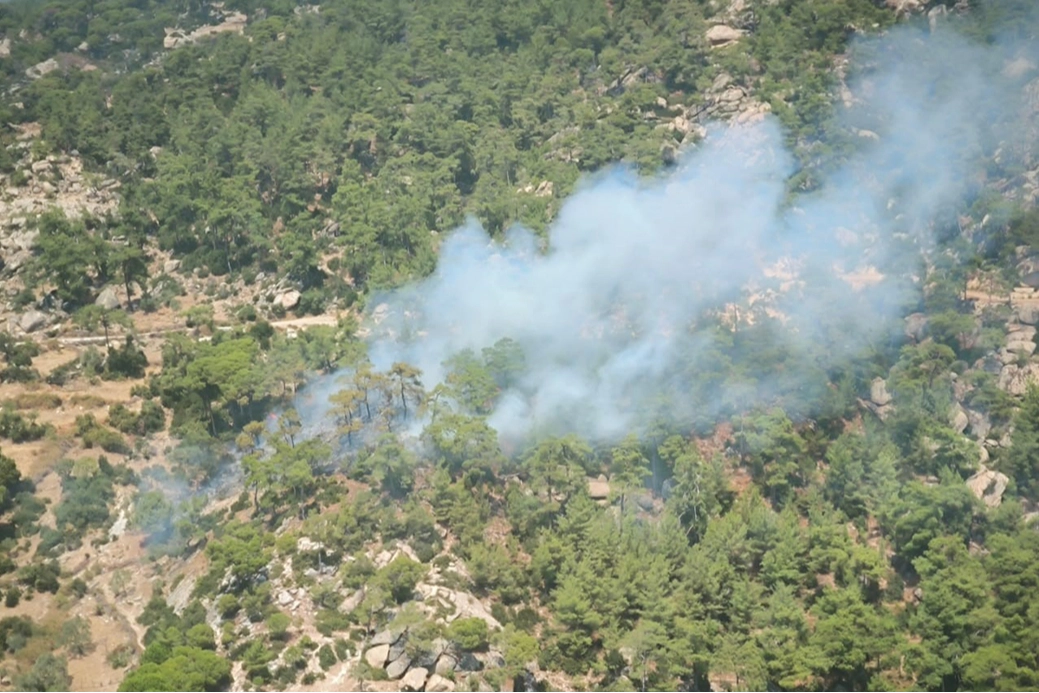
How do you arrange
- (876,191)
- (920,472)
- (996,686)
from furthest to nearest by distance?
(876,191)
(920,472)
(996,686)

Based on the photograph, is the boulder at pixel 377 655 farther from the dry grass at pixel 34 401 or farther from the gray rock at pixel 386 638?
the dry grass at pixel 34 401

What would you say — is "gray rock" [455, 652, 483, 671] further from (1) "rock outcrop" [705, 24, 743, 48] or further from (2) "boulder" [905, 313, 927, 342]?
(1) "rock outcrop" [705, 24, 743, 48]

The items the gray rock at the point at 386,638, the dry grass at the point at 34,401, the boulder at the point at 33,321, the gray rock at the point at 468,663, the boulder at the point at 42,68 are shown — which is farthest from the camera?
the boulder at the point at 42,68

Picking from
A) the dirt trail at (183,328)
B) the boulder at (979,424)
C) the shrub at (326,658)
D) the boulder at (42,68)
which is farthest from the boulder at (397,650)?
the boulder at (42,68)

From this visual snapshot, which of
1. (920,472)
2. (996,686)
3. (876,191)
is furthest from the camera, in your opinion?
(876,191)

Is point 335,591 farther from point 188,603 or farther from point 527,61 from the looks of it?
point 527,61

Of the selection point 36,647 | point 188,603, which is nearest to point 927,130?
point 188,603

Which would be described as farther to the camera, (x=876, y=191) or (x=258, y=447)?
(x=876, y=191)
